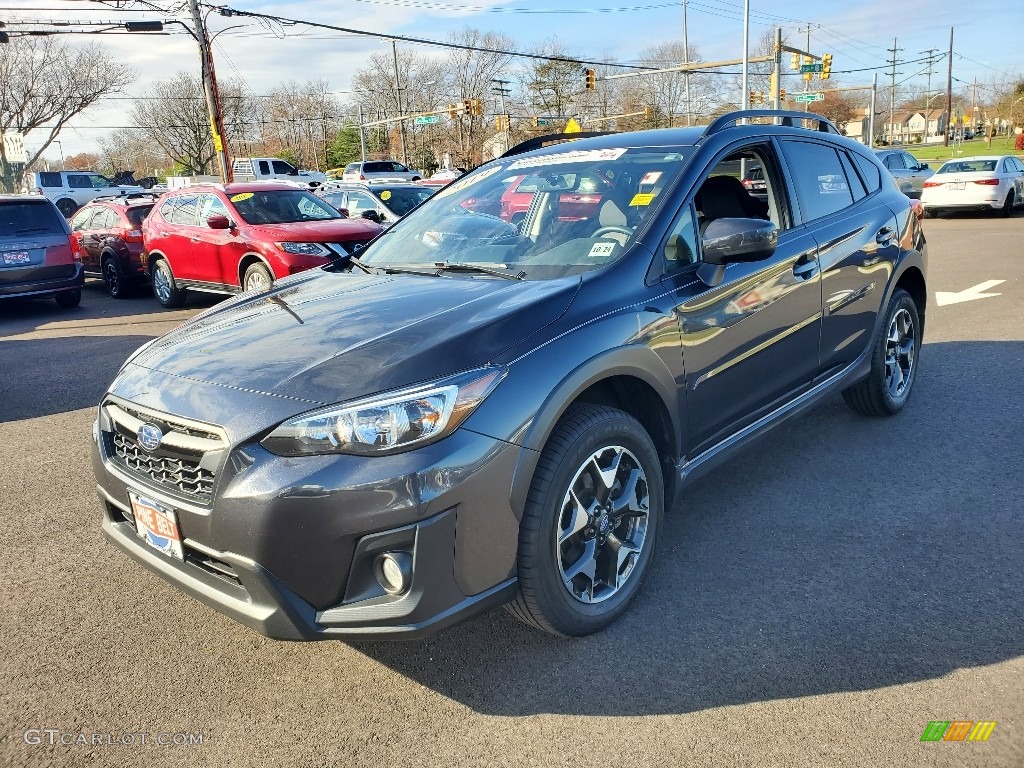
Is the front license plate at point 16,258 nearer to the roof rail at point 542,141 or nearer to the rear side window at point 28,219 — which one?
the rear side window at point 28,219

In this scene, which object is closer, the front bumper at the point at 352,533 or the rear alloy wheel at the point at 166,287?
the front bumper at the point at 352,533

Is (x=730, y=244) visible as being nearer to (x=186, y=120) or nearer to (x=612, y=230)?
(x=612, y=230)

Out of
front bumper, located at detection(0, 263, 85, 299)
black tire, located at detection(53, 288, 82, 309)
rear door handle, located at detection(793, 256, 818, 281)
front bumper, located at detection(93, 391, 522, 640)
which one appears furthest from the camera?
black tire, located at detection(53, 288, 82, 309)

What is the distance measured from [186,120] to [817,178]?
69.7 meters

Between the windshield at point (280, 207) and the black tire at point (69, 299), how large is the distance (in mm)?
3224

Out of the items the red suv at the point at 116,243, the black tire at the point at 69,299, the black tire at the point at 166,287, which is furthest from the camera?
the red suv at the point at 116,243

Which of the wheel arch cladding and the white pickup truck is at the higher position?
the white pickup truck

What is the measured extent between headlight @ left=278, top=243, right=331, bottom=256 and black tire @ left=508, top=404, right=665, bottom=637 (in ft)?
24.4

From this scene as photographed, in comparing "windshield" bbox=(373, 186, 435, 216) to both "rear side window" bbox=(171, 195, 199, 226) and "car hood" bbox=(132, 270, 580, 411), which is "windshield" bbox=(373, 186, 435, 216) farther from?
"car hood" bbox=(132, 270, 580, 411)

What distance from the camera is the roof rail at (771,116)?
366cm

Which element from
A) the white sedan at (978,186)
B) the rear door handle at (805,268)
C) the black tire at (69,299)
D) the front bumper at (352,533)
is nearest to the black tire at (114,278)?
the black tire at (69,299)

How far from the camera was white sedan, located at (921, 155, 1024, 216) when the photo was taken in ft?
66.4
